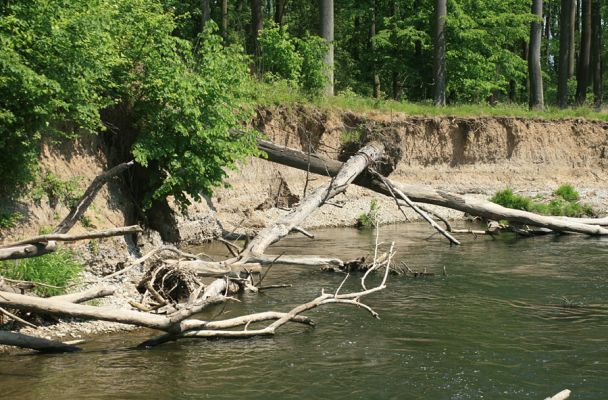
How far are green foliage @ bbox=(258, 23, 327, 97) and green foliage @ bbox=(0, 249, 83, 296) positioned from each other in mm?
14516

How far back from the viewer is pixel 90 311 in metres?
9.13

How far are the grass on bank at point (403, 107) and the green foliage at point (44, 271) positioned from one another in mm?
13091

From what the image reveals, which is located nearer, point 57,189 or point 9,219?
point 9,219

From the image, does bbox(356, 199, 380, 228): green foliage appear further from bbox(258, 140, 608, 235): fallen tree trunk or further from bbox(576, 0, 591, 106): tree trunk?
bbox(576, 0, 591, 106): tree trunk

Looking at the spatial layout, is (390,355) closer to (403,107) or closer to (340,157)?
(340,157)

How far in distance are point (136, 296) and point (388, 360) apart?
14.2 feet

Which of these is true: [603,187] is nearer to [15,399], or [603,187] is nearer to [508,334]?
[508,334]

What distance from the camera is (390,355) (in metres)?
9.55

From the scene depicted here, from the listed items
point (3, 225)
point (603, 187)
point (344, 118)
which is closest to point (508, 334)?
point (3, 225)

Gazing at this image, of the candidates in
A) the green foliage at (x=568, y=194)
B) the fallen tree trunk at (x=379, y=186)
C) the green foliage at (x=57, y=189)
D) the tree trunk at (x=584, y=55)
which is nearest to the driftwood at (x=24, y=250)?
the green foliage at (x=57, y=189)

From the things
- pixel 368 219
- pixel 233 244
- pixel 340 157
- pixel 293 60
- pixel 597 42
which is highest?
pixel 597 42

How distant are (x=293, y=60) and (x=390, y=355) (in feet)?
55.0

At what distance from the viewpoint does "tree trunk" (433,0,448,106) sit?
97.6 ft

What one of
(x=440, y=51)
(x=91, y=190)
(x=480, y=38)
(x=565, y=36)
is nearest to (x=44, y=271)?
(x=91, y=190)
